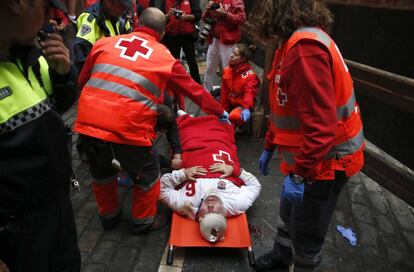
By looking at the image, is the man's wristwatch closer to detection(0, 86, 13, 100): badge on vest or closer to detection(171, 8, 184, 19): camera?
detection(0, 86, 13, 100): badge on vest

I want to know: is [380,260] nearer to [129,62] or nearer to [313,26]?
[313,26]

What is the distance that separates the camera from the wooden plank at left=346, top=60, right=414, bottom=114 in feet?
9.79

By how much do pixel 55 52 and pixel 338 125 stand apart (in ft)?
5.01

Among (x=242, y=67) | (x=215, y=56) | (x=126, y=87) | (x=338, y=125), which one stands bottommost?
(x=215, y=56)

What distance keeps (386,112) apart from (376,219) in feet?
5.15

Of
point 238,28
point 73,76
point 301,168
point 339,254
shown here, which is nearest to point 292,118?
point 301,168

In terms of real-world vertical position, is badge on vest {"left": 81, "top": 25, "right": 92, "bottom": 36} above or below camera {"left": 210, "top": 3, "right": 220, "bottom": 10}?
above

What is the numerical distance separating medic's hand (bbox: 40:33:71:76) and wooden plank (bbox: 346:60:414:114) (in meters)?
2.76

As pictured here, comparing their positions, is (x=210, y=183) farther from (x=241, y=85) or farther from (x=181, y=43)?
(x=181, y=43)

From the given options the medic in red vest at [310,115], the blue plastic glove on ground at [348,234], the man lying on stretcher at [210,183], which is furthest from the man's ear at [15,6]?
the blue plastic glove on ground at [348,234]

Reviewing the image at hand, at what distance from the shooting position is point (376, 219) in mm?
3475

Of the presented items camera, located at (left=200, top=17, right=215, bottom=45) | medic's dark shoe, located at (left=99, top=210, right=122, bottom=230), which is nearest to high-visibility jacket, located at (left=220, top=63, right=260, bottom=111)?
camera, located at (left=200, top=17, right=215, bottom=45)

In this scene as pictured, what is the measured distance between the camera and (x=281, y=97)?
6.49ft

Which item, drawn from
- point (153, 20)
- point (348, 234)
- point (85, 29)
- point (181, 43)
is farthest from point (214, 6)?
point (348, 234)
